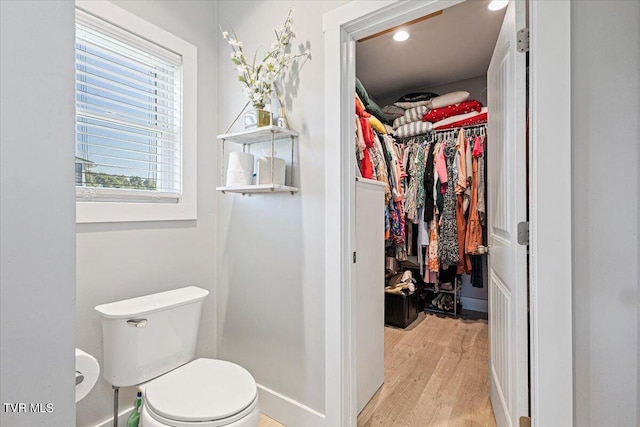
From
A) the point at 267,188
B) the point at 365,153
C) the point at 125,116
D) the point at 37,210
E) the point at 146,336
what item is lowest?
the point at 146,336

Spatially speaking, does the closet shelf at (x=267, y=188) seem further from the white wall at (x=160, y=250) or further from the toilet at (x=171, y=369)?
the toilet at (x=171, y=369)

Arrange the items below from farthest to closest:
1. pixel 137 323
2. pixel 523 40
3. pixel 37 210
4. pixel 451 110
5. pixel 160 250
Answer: pixel 451 110, pixel 160 250, pixel 137 323, pixel 523 40, pixel 37 210

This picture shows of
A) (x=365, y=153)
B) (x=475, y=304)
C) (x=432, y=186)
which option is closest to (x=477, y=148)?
(x=432, y=186)

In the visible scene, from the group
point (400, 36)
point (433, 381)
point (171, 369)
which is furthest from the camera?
point (400, 36)

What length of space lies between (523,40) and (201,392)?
5.84 feet

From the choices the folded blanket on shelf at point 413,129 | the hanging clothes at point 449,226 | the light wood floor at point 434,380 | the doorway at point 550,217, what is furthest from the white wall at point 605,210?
the folded blanket on shelf at point 413,129

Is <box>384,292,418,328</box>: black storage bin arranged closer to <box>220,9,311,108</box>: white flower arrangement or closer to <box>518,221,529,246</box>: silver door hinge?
<box>518,221,529,246</box>: silver door hinge

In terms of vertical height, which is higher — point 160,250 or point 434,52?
point 434,52

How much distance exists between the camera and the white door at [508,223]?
113cm

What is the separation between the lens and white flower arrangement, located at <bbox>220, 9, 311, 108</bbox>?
61.9 inches

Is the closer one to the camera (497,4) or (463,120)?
(497,4)

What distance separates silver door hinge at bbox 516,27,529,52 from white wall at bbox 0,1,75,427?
129 cm

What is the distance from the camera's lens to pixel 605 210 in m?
0.95

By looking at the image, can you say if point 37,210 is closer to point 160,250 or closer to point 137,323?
point 137,323
